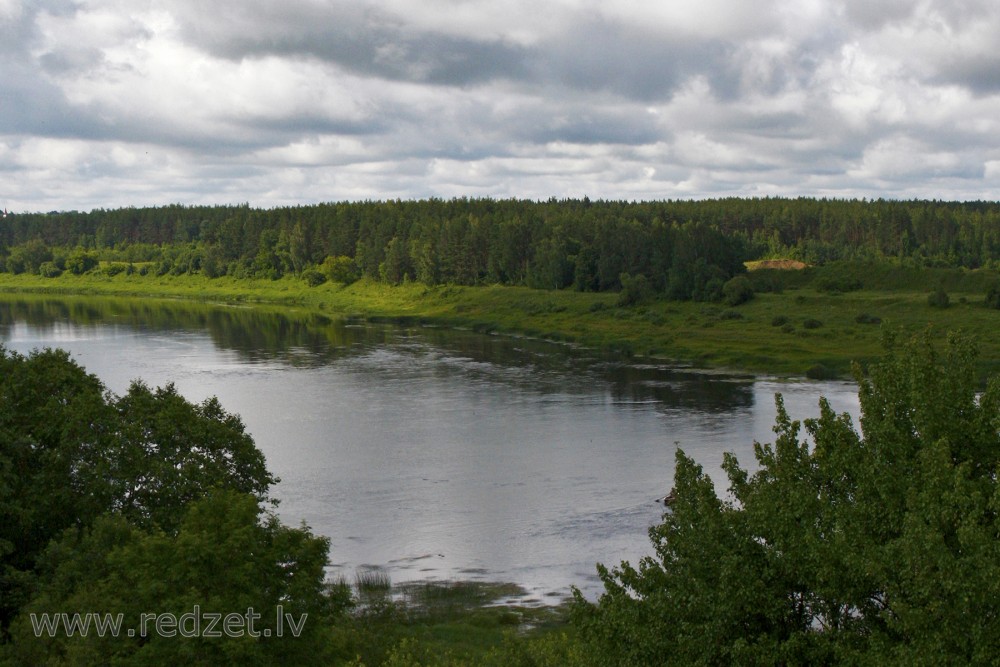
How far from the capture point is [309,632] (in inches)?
941

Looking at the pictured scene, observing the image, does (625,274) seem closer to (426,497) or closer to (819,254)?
(819,254)

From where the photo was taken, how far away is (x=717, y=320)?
118125 millimetres

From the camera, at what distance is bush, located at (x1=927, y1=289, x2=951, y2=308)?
113 metres

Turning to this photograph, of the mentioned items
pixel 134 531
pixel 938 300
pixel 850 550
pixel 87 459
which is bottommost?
pixel 134 531

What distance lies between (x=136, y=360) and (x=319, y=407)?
31611 millimetres

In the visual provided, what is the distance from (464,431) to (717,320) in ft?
190

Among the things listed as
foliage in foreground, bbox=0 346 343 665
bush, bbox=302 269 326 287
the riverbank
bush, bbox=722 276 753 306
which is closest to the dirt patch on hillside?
the riverbank

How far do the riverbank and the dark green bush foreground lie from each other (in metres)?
65.8

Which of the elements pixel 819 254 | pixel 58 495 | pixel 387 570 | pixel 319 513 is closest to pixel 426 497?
pixel 319 513

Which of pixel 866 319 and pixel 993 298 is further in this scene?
pixel 993 298

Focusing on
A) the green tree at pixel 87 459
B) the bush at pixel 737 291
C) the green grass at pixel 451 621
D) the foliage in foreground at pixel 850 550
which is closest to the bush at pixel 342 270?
the bush at pixel 737 291

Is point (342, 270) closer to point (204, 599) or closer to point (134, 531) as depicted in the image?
point (134, 531)

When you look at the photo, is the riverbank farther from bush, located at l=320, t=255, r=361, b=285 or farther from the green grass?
the green grass

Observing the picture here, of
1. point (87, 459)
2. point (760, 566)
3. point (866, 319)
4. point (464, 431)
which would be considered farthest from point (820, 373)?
point (760, 566)
